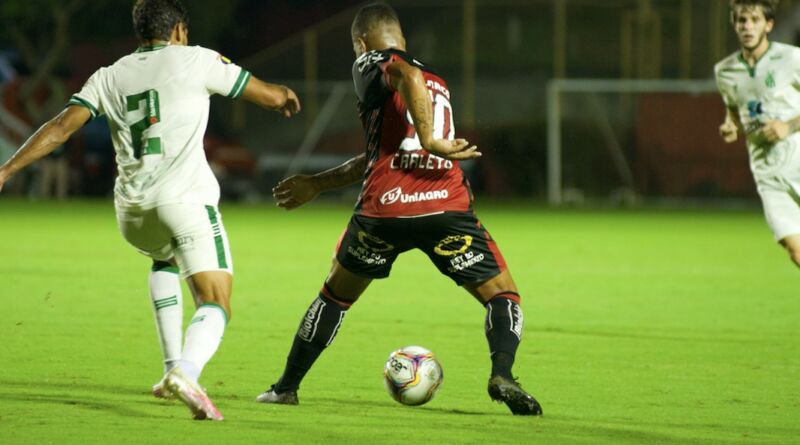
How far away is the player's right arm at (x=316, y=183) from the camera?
7.97 meters

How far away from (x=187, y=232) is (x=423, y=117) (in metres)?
1.31

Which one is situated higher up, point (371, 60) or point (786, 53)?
point (371, 60)

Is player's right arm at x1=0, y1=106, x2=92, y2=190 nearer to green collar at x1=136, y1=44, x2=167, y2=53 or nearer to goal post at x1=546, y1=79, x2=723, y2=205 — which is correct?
green collar at x1=136, y1=44, x2=167, y2=53

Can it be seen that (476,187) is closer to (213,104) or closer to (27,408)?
(213,104)

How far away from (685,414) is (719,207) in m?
24.4

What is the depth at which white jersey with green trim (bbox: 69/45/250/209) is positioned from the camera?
7.20 metres

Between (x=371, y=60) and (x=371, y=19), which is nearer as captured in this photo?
(x=371, y=60)

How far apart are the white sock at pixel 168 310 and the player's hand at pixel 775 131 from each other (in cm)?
391

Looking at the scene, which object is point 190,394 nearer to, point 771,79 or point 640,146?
point 771,79

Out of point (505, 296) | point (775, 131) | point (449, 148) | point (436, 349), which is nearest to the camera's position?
point (449, 148)

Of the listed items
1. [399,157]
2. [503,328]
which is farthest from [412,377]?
[399,157]

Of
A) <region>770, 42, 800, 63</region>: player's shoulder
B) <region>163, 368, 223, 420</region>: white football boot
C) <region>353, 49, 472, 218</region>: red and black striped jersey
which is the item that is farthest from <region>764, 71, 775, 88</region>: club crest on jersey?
<region>163, 368, 223, 420</region>: white football boot

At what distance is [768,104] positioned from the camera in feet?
31.7

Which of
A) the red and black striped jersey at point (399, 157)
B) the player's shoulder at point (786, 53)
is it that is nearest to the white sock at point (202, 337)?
the red and black striped jersey at point (399, 157)
